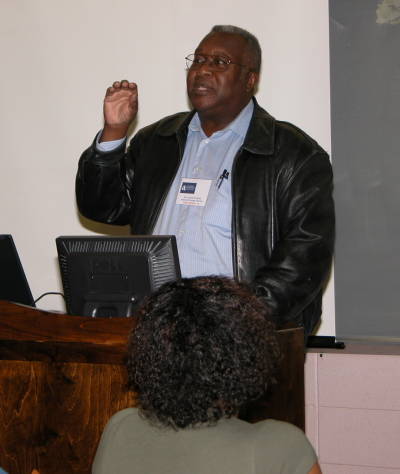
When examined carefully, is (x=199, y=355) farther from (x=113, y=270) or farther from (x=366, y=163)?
(x=366, y=163)

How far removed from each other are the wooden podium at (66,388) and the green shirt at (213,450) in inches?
23.0

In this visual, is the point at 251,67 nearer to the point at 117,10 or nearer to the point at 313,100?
the point at 313,100

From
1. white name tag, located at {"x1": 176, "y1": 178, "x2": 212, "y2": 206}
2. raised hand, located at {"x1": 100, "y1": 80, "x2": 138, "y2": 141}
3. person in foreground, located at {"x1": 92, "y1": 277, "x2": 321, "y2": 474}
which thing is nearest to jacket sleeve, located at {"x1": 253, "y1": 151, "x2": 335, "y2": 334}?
white name tag, located at {"x1": 176, "y1": 178, "x2": 212, "y2": 206}

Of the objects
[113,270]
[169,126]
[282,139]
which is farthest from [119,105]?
[113,270]

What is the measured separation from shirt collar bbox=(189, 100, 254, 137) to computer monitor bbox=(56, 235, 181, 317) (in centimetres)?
93

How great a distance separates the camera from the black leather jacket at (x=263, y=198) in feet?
8.68

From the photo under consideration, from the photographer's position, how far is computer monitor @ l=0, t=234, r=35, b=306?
248cm

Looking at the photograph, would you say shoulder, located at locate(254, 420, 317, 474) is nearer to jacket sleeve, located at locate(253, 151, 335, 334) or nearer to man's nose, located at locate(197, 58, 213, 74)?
jacket sleeve, located at locate(253, 151, 335, 334)

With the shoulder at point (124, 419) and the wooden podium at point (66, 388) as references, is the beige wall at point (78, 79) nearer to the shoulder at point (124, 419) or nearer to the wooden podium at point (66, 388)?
the wooden podium at point (66, 388)

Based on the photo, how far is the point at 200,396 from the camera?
1.38m

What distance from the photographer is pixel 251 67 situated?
9.94 feet

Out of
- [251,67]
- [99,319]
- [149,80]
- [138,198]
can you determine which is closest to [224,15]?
[149,80]

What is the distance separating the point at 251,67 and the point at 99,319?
1404 millimetres

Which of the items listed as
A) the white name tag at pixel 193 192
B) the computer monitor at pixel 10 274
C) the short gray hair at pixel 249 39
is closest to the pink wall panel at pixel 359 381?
the white name tag at pixel 193 192
